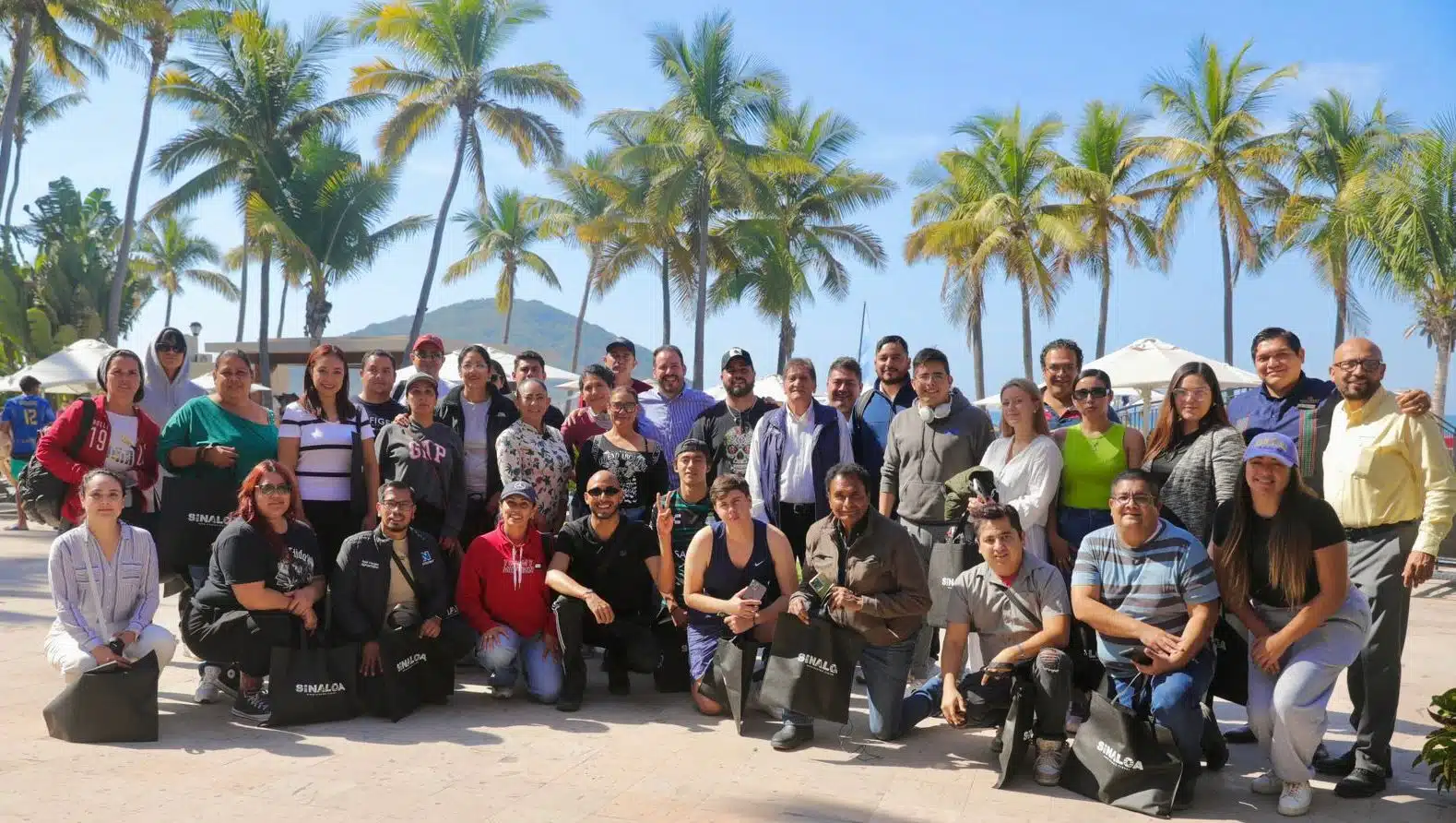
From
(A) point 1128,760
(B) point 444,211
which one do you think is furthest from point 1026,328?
(A) point 1128,760

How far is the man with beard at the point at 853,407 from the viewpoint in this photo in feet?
20.3

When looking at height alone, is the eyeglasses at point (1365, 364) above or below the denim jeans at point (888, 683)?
above

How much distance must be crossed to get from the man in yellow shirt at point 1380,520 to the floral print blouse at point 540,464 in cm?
397

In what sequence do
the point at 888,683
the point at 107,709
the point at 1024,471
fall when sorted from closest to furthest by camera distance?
the point at 107,709
the point at 888,683
the point at 1024,471

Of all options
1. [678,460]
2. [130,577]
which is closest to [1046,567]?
[678,460]

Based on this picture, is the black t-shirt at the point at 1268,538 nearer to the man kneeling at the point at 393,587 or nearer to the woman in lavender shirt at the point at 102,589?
the man kneeling at the point at 393,587

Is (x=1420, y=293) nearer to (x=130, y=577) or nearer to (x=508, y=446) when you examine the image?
(x=508, y=446)

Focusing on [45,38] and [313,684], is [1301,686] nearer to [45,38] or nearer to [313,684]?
[313,684]

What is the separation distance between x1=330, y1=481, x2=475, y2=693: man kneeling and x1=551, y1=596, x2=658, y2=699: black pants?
1.66 feet

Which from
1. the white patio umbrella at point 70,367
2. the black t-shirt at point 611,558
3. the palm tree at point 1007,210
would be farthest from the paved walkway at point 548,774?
the palm tree at point 1007,210

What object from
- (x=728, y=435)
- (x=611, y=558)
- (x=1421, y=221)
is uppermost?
(x=1421, y=221)

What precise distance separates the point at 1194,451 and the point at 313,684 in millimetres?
4289

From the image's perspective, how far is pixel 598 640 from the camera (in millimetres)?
5766

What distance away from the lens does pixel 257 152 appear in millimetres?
24656
